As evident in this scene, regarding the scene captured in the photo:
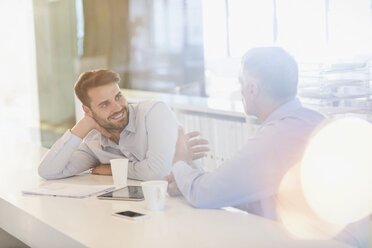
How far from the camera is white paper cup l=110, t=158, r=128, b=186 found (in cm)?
202

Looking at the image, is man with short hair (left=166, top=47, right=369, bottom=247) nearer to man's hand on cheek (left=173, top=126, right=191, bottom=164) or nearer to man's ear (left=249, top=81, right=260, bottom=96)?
man's ear (left=249, top=81, right=260, bottom=96)

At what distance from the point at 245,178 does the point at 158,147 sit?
69 centimetres

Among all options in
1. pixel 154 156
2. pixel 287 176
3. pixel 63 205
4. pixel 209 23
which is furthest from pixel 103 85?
pixel 209 23

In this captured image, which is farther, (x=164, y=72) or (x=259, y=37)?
(x=164, y=72)

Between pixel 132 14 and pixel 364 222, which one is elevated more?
pixel 132 14

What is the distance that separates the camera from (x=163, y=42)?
491 cm

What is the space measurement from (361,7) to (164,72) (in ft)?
7.59

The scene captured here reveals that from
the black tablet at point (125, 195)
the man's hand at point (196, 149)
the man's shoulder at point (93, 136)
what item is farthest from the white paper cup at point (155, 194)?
the man's shoulder at point (93, 136)

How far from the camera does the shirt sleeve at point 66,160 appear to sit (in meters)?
2.22

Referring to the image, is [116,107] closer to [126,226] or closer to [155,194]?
[155,194]

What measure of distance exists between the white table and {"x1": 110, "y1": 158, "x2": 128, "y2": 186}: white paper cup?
0.20m

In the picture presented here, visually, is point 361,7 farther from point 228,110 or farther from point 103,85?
point 103,85

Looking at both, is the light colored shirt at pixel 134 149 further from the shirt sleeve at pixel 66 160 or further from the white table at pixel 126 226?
the white table at pixel 126 226

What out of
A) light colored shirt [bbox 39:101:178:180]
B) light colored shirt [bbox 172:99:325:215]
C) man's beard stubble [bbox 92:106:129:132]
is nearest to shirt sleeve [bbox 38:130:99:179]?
light colored shirt [bbox 39:101:178:180]
